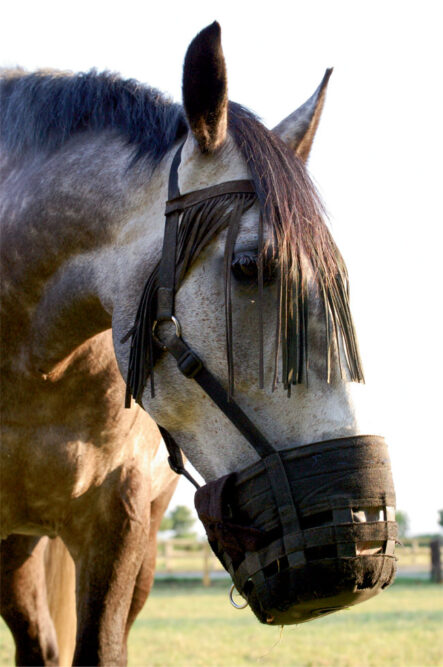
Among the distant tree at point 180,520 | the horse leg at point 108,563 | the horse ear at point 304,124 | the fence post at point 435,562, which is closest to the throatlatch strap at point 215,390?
the horse ear at point 304,124

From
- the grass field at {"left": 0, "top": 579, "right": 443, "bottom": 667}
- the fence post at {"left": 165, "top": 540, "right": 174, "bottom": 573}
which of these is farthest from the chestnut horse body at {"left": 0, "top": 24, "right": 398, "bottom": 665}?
the fence post at {"left": 165, "top": 540, "right": 174, "bottom": 573}

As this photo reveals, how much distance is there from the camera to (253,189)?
101 inches

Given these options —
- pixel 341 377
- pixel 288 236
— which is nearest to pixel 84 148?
pixel 288 236

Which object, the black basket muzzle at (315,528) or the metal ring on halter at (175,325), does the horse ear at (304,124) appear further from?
the black basket muzzle at (315,528)

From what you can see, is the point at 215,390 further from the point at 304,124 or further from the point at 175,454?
the point at 304,124

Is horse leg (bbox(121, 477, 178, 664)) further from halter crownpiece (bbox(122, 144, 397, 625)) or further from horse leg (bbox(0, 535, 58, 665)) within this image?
halter crownpiece (bbox(122, 144, 397, 625))

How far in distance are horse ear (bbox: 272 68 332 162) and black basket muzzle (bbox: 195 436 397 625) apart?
1.36 meters

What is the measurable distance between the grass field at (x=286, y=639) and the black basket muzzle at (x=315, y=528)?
8.27 ft

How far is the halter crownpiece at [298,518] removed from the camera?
7.09 ft

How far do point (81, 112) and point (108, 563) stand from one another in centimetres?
213

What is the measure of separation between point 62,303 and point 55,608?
2.39 metres

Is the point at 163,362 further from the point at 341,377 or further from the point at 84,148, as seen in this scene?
the point at 84,148

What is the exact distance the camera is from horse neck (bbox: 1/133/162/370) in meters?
2.95

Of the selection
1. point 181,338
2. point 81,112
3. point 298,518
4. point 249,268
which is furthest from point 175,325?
point 81,112
